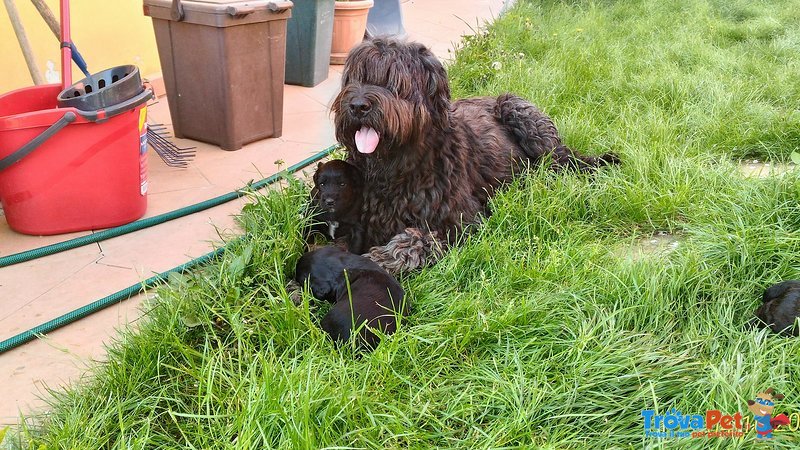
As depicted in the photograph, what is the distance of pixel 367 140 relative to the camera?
2969 mm

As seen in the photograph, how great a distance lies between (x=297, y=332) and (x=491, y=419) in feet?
2.73

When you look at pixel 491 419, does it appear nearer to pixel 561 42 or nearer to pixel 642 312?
pixel 642 312

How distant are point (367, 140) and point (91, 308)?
144 cm

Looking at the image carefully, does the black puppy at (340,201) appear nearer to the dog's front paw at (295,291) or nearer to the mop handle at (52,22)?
the dog's front paw at (295,291)

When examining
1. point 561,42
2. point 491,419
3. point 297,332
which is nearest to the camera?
point 491,419

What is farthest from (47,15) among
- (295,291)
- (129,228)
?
(295,291)

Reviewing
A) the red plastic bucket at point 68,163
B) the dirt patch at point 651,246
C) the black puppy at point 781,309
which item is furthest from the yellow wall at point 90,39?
the black puppy at point 781,309

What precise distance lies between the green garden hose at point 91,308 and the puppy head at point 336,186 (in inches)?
22.4

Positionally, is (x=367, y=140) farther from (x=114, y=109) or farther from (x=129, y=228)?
(x=129, y=228)

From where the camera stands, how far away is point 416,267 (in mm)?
3145

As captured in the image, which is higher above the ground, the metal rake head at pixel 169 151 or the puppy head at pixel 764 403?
the puppy head at pixel 764 403

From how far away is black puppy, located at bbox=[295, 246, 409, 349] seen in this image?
8.07ft

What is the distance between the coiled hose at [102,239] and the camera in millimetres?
2577

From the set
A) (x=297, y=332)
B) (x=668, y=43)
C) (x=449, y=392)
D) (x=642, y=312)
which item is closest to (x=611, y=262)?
(x=642, y=312)
